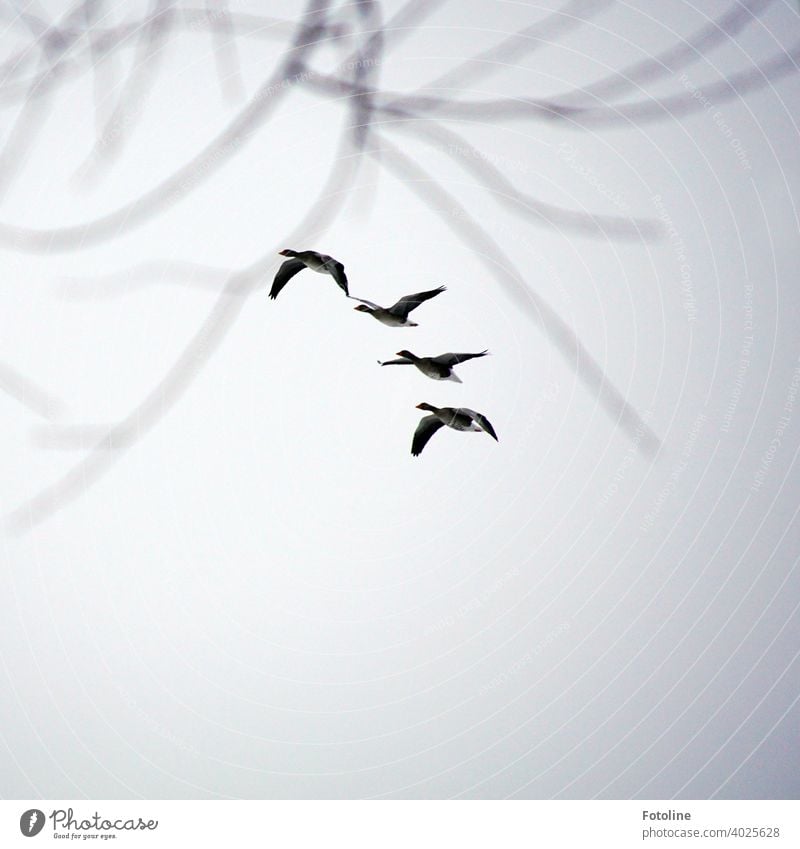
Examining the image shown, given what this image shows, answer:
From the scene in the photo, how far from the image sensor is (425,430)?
0.94 metres

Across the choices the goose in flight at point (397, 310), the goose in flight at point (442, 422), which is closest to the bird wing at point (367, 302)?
the goose in flight at point (397, 310)

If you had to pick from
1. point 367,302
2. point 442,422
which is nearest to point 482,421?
point 442,422

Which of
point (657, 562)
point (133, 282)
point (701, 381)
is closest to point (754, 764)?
point (657, 562)

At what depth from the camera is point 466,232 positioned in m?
0.96

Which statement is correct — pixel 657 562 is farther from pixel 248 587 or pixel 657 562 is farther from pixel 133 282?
Answer: pixel 133 282

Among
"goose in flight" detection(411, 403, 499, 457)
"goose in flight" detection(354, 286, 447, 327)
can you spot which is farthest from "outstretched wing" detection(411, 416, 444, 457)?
"goose in flight" detection(354, 286, 447, 327)

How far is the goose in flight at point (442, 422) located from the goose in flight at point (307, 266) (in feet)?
0.47

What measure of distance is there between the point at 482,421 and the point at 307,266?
22cm

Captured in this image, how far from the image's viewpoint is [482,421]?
2.95 feet

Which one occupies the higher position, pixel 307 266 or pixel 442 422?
pixel 307 266

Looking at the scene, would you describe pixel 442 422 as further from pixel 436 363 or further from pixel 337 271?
pixel 337 271

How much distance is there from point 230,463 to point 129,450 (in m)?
0.10

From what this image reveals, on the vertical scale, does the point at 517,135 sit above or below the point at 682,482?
above

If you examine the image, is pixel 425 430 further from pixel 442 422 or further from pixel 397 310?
pixel 397 310
